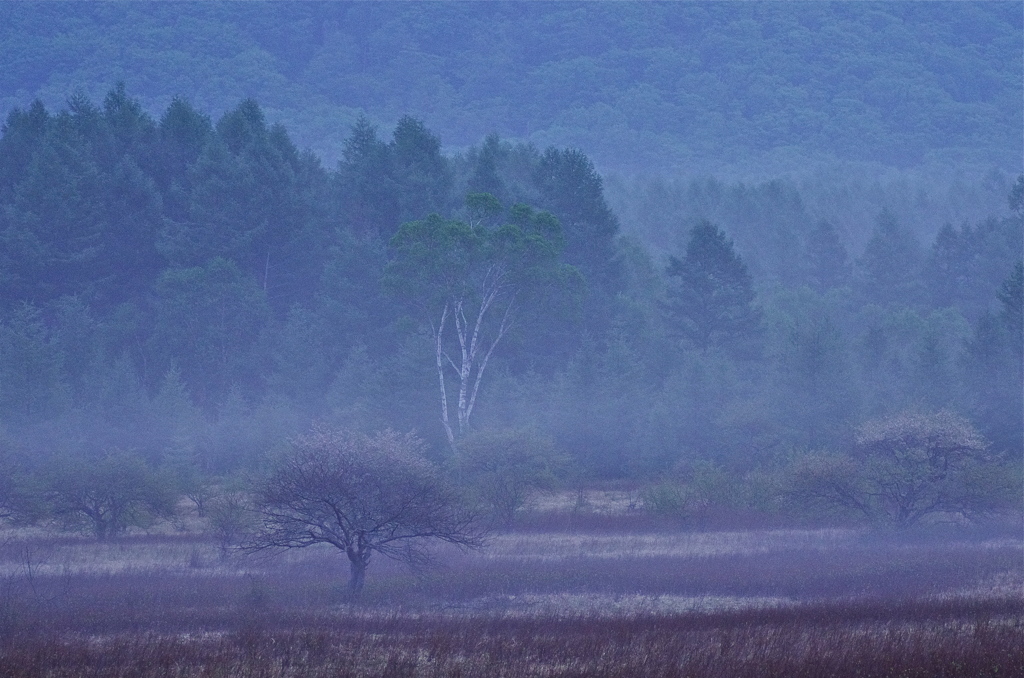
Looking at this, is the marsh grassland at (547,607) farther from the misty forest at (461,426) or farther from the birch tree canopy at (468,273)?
the birch tree canopy at (468,273)

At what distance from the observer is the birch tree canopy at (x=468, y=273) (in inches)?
1937

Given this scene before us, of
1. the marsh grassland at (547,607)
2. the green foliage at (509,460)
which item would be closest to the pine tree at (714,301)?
the green foliage at (509,460)

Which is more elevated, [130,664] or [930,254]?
[930,254]

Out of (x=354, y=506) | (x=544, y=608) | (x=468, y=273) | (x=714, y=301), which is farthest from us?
(x=714, y=301)

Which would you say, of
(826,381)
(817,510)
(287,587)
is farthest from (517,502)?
(826,381)

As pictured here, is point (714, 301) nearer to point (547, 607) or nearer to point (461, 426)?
point (461, 426)

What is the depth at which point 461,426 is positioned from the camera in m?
47.5

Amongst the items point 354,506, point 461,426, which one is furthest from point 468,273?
point 354,506

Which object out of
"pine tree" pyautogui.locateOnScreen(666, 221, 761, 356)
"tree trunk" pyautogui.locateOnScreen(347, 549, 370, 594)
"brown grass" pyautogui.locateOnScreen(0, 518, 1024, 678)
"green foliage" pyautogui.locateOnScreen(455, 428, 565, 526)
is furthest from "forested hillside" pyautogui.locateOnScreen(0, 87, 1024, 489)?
→ "tree trunk" pyautogui.locateOnScreen(347, 549, 370, 594)

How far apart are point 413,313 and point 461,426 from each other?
11.8 m

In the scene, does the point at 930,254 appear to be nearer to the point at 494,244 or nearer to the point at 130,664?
the point at 494,244

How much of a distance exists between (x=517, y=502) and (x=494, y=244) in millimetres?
16302

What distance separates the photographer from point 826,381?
47.1 meters

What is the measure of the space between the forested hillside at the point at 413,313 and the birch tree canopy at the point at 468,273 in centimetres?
15
